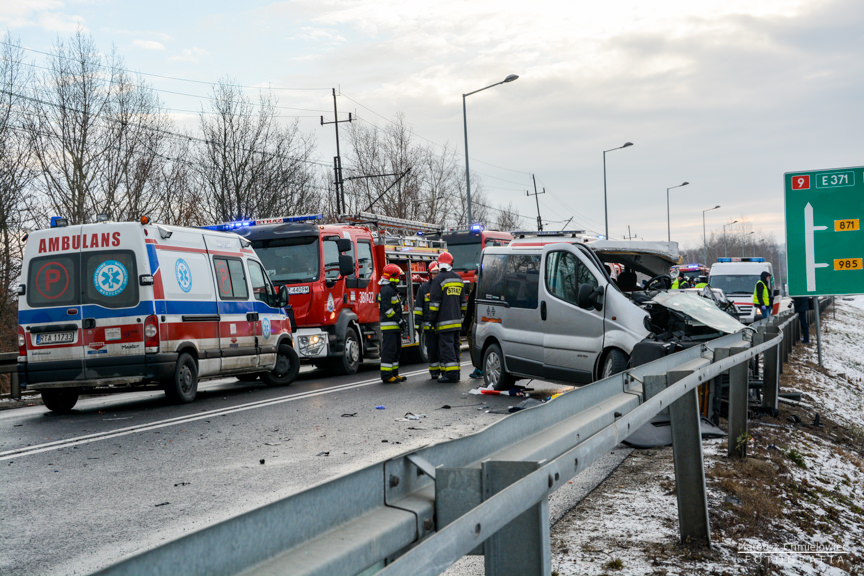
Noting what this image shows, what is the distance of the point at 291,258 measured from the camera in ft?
52.1

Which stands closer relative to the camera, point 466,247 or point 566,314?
point 566,314

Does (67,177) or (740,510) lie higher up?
(67,177)

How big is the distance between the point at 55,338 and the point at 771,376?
9034mm

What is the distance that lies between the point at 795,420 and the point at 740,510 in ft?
18.8

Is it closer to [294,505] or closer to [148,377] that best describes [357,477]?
[294,505]

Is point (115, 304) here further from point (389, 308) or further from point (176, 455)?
point (389, 308)

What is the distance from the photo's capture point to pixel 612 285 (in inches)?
398

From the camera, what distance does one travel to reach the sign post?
13.1 metres

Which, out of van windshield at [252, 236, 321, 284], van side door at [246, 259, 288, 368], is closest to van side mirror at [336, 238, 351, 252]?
van windshield at [252, 236, 321, 284]

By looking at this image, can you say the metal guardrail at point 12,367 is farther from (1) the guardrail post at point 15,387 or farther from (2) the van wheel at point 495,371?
(2) the van wheel at point 495,371

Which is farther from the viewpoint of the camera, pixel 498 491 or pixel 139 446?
pixel 139 446

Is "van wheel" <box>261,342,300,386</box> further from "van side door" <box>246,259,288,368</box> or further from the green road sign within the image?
the green road sign

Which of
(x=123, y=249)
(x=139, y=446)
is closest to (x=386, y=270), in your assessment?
(x=123, y=249)

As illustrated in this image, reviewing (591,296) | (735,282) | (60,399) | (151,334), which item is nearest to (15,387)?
(60,399)
